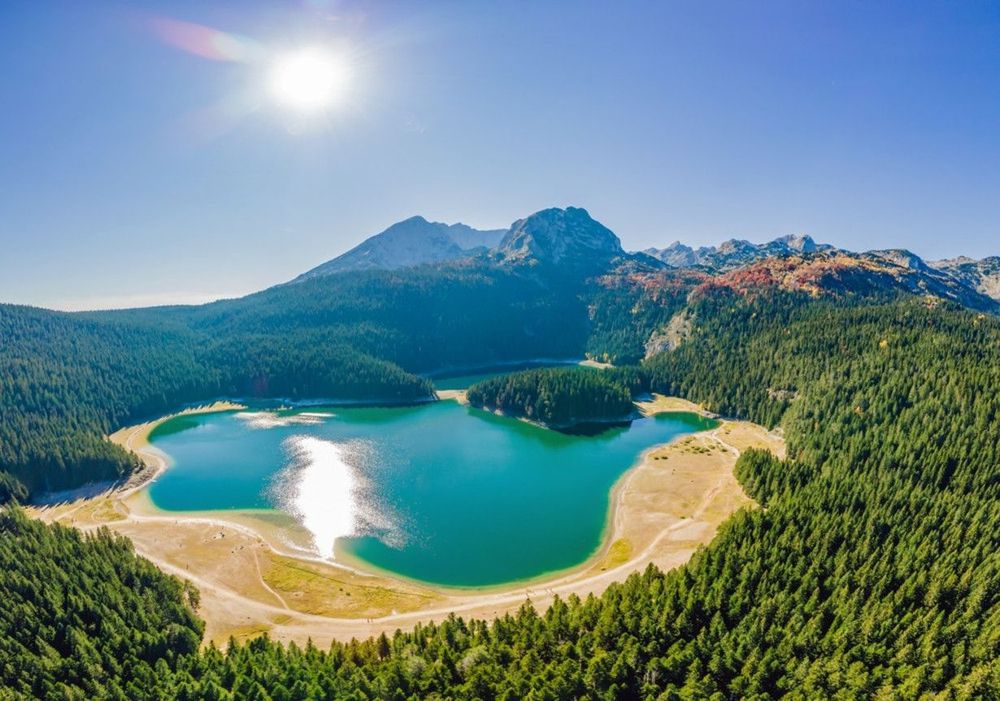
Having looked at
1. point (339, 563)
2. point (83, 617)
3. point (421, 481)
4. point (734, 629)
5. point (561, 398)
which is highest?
point (561, 398)

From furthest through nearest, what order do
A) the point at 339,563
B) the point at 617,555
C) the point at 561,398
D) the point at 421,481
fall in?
1. the point at 561,398
2. the point at 421,481
3. the point at 617,555
4. the point at 339,563

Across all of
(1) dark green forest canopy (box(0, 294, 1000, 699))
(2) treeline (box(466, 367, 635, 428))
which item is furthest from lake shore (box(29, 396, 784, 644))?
(2) treeline (box(466, 367, 635, 428))

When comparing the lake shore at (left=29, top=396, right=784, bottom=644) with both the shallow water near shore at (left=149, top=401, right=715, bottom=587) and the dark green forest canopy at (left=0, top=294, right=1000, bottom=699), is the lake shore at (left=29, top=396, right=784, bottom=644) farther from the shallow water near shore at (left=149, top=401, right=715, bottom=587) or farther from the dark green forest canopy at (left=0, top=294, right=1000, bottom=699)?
the dark green forest canopy at (left=0, top=294, right=1000, bottom=699)

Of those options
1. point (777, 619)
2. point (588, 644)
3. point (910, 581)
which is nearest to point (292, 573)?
point (588, 644)

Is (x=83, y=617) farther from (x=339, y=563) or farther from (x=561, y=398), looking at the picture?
(x=561, y=398)

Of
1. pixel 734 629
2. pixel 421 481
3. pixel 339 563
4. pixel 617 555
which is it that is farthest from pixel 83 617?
pixel 734 629

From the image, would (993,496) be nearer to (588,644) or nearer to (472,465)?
(588,644)
